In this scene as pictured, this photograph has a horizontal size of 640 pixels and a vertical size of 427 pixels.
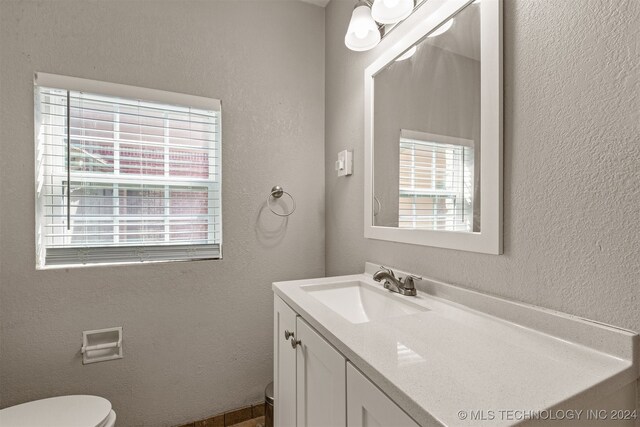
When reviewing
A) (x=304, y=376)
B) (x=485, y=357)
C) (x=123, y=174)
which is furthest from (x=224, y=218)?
(x=485, y=357)

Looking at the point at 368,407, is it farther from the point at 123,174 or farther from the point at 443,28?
the point at 123,174

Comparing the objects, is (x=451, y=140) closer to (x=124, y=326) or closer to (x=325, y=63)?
(x=325, y=63)

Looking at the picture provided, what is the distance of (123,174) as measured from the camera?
150 centimetres

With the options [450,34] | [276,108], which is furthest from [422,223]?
[276,108]

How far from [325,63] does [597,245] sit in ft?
5.54

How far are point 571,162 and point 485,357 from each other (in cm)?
49

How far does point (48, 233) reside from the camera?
1372 millimetres

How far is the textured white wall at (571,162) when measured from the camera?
2.06ft

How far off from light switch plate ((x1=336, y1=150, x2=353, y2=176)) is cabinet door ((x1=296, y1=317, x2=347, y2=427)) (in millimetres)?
865

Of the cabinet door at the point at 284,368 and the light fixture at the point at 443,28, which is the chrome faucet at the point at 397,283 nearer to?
the cabinet door at the point at 284,368

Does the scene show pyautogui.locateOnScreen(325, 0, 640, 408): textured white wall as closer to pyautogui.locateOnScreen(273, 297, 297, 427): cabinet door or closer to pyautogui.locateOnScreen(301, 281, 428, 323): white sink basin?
pyautogui.locateOnScreen(301, 281, 428, 323): white sink basin

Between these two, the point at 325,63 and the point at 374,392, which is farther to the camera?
the point at 325,63

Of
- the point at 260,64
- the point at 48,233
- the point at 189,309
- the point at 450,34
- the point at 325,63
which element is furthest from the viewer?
the point at 325,63

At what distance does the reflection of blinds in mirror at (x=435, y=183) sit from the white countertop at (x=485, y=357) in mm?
271
